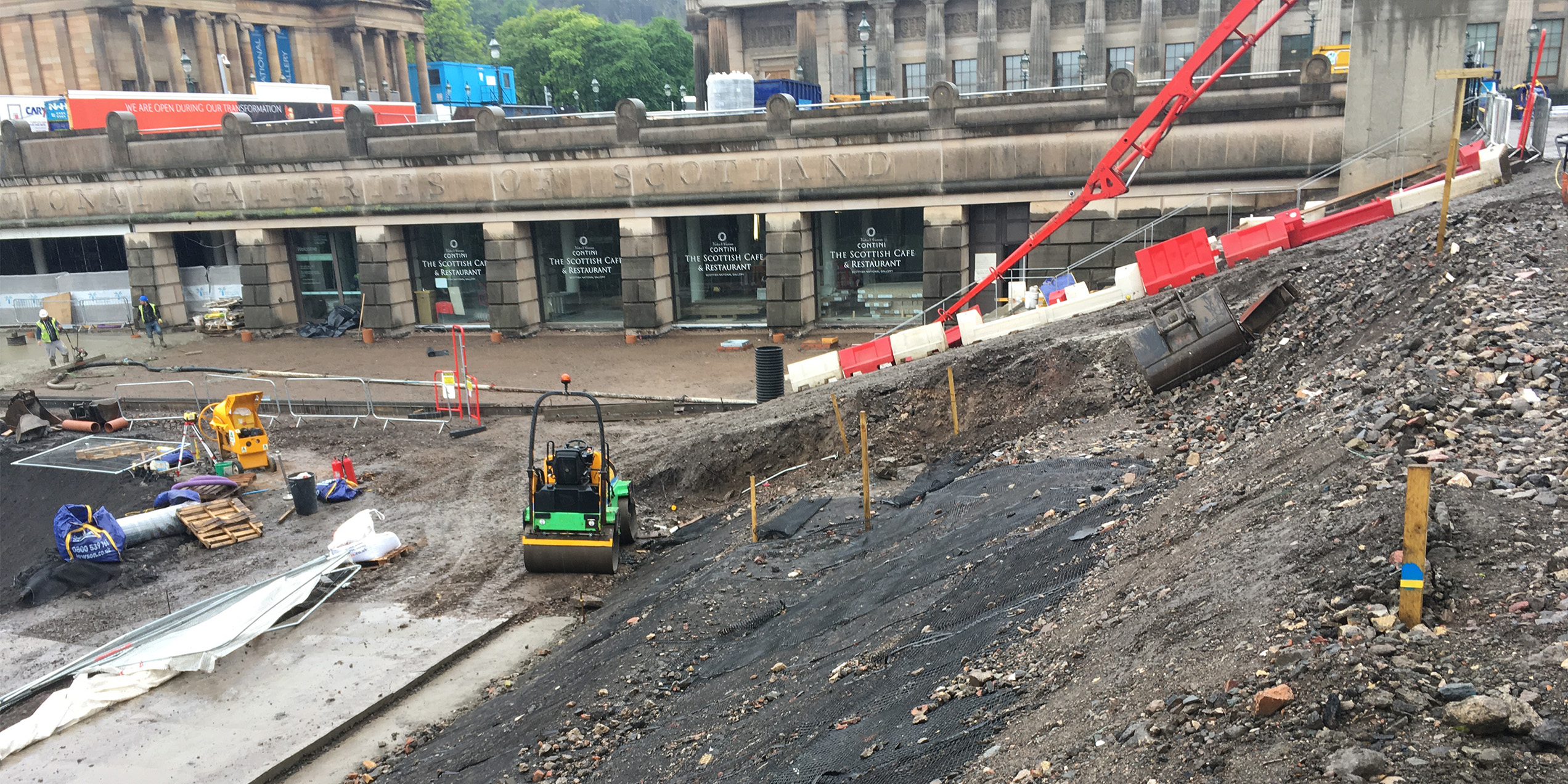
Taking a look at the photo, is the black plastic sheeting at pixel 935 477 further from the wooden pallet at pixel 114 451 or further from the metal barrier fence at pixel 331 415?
the wooden pallet at pixel 114 451

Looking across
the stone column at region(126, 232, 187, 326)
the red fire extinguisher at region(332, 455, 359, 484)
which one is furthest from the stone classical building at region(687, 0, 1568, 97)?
the red fire extinguisher at region(332, 455, 359, 484)

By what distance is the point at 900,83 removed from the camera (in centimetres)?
5806

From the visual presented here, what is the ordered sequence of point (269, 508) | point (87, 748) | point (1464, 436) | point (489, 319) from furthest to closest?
point (489, 319), point (269, 508), point (87, 748), point (1464, 436)

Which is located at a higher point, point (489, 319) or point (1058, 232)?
point (1058, 232)

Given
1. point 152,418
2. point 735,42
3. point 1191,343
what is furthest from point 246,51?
point 1191,343

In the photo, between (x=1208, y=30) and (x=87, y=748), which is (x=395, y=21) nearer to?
(x=1208, y=30)

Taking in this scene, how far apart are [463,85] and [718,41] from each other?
576 inches

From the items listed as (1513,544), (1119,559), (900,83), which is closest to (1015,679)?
(1119,559)

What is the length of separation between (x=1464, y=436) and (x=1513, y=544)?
209 centimetres

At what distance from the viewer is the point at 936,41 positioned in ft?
183

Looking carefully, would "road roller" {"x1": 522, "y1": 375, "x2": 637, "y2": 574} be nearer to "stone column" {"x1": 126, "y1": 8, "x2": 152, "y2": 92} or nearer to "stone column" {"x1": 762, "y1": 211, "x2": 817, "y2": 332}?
"stone column" {"x1": 762, "y1": 211, "x2": 817, "y2": 332}

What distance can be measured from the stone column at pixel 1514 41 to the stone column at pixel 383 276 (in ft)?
149

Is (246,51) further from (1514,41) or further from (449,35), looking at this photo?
(1514,41)

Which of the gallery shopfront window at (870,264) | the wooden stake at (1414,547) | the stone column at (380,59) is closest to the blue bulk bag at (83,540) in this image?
the wooden stake at (1414,547)
